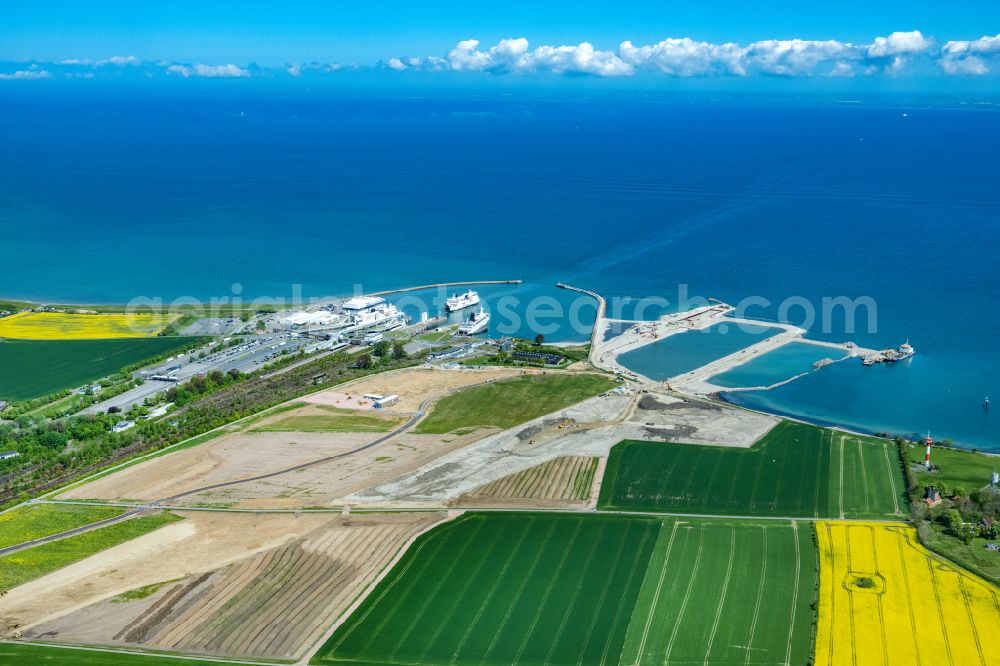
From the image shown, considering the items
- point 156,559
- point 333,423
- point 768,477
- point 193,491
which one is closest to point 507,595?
point 156,559

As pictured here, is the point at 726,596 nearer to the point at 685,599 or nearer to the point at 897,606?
the point at 685,599

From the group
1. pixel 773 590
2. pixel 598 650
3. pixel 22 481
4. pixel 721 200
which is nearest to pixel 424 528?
pixel 598 650

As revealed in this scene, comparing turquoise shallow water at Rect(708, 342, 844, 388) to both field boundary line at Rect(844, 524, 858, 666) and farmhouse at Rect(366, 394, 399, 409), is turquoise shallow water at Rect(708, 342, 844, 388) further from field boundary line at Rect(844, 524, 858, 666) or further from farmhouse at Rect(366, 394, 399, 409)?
field boundary line at Rect(844, 524, 858, 666)

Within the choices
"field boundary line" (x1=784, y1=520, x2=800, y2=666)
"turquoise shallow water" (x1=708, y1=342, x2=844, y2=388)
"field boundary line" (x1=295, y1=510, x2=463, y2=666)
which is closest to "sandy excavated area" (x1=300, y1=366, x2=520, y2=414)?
"turquoise shallow water" (x1=708, y1=342, x2=844, y2=388)

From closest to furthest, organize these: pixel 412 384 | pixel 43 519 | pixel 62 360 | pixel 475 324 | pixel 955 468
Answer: pixel 43 519, pixel 955 468, pixel 412 384, pixel 62 360, pixel 475 324

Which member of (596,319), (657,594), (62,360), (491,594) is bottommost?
(491,594)

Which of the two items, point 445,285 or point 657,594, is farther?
point 445,285

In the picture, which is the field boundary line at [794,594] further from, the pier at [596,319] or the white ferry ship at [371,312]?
the white ferry ship at [371,312]
